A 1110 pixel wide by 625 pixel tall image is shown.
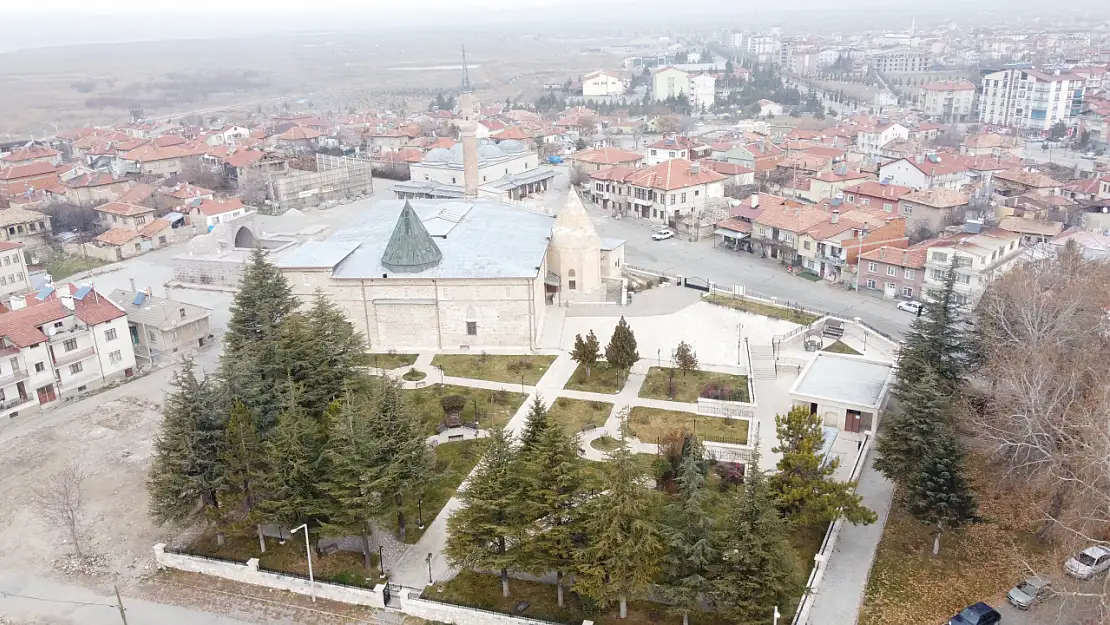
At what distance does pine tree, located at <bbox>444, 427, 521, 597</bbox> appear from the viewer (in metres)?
21.1

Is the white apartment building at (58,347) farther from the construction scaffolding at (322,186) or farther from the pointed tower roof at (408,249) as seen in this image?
the construction scaffolding at (322,186)

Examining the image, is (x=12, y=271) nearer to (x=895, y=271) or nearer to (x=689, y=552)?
(x=689, y=552)

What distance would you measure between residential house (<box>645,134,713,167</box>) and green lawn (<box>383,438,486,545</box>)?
2166 inches

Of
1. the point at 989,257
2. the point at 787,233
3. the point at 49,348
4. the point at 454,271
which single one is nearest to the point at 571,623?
the point at 454,271

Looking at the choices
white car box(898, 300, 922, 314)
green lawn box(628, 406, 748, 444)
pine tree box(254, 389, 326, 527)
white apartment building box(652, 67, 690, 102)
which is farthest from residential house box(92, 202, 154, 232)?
white apartment building box(652, 67, 690, 102)

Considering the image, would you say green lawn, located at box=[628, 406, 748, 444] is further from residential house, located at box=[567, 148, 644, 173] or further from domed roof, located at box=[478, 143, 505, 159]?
domed roof, located at box=[478, 143, 505, 159]

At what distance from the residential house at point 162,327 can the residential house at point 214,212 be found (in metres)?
21.9

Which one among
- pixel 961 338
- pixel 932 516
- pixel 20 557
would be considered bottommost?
pixel 20 557

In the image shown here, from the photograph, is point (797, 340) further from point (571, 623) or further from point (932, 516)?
point (571, 623)

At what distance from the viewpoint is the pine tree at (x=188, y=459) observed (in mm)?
23703

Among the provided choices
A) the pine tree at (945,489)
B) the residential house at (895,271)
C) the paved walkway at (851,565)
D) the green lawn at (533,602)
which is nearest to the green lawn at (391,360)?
the green lawn at (533,602)

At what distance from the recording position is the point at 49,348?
33656 mm

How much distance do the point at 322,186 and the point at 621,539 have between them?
58289mm

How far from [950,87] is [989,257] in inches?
3545
